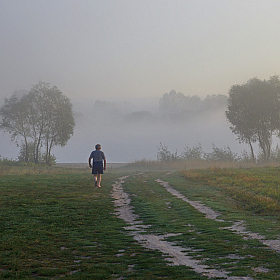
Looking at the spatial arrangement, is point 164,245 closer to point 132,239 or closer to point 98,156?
point 132,239

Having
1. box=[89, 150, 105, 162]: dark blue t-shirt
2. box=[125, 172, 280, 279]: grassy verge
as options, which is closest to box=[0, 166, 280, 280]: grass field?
box=[125, 172, 280, 279]: grassy verge

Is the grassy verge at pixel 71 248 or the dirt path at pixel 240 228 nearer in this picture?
the grassy verge at pixel 71 248

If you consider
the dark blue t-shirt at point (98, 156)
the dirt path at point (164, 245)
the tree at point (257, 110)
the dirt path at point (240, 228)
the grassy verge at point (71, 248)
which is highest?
the tree at point (257, 110)

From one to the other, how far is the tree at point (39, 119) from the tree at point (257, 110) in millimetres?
29783

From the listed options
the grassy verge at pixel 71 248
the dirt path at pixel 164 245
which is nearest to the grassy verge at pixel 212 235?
the dirt path at pixel 164 245

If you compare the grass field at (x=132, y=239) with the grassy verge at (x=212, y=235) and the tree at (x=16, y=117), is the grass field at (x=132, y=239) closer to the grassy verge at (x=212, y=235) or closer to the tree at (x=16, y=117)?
the grassy verge at (x=212, y=235)

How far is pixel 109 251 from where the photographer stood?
680 cm

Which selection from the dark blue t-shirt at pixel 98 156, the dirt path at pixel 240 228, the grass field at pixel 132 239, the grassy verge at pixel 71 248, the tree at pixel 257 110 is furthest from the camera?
the tree at pixel 257 110

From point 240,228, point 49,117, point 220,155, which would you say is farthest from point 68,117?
point 240,228

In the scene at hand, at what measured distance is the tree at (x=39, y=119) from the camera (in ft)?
197

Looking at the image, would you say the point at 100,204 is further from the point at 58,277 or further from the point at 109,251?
the point at 58,277

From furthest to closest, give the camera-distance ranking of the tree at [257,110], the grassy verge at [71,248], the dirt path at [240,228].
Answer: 1. the tree at [257,110]
2. the dirt path at [240,228]
3. the grassy verge at [71,248]

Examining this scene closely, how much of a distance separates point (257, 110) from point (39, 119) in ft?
122

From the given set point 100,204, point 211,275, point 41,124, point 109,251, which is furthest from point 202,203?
point 41,124
